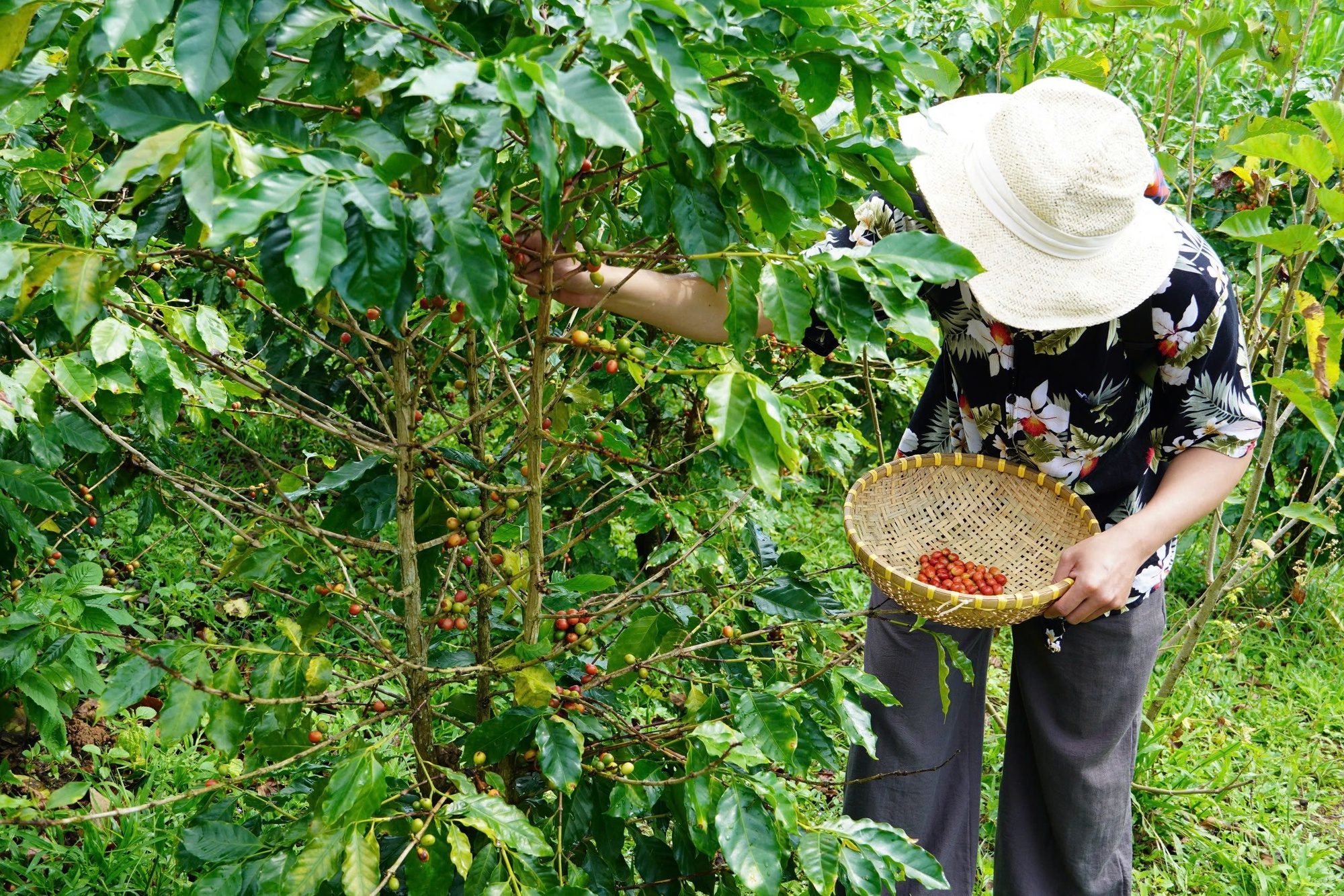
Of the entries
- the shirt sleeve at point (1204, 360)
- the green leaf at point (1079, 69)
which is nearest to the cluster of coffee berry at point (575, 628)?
the shirt sleeve at point (1204, 360)

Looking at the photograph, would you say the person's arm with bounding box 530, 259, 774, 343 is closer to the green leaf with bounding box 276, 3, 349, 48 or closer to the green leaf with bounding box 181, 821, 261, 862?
the green leaf with bounding box 276, 3, 349, 48

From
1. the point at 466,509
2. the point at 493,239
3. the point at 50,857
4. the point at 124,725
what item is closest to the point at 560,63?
the point at 493,239

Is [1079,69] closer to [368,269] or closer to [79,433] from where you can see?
[368,269]

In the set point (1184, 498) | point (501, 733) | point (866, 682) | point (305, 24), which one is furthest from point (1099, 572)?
point (305, 24)

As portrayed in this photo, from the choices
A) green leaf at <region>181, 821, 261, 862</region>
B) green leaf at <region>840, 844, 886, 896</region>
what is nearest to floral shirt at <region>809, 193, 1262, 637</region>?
green leaf at <region>840, 844, 886, 896</region>

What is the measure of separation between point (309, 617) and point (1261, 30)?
89.9 inches

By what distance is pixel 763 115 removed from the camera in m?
1.27

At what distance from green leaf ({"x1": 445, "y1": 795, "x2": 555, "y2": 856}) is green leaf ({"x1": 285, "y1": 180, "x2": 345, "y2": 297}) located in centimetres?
80

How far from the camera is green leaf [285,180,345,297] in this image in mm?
915

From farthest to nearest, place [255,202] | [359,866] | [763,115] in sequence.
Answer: [359,866], [763,115], [255,202]

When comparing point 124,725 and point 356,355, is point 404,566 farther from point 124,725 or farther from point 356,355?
point 124,725

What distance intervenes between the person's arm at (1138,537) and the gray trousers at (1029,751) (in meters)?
0.23

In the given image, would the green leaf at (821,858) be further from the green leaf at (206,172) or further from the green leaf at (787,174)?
the green leaf at (206,172)

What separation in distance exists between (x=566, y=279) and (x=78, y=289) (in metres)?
0.59
